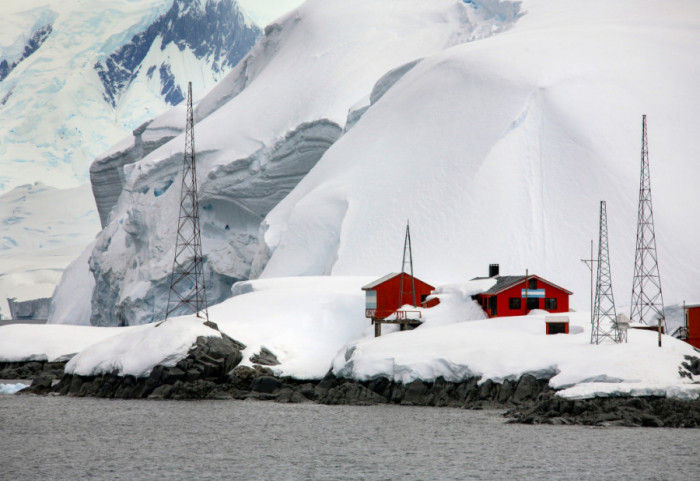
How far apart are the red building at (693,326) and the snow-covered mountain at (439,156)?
11011 millimetres

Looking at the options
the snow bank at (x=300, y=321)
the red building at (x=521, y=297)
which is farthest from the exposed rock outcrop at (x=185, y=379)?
the red building at (x=521, y=297)

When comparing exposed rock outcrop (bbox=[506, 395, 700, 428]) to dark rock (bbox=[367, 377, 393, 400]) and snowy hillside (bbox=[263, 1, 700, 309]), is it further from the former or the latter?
snowy hillside (bbox=[263, 1, 700, 309])

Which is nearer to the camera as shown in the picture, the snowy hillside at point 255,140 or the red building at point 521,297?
the red building at point 521,297

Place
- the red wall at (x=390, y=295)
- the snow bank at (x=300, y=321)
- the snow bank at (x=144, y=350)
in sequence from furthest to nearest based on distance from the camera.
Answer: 1. the red wall at (x=390, y=295)
2. the snow bank at (x=300, y=321)
3. the snow bank at (x=144, y=350)

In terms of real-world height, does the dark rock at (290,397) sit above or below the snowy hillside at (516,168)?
below

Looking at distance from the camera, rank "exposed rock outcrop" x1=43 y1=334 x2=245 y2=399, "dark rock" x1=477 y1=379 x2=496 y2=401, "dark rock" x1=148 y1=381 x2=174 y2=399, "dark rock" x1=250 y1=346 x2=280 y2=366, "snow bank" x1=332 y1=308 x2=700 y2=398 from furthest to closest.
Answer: "dark rock" x1=250 y1=346 x2=280 y2=366, "exposed rock outcrop" x1=43 y1=334 x2=245 y2=399, "dark rock" x1=148 y1=381 x2=174 y2=399, "dark rock" x1=477 y1=379 x2=496 y2=401, "snow bank" x1=332 y1=308 x2=700 y2=398

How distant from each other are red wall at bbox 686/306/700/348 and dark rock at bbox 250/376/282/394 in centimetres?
2243

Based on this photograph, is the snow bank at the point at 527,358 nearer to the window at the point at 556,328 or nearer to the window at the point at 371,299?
the window at the point at 556,328

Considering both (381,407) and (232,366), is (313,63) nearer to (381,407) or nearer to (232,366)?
(232,366)

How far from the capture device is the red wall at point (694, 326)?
52616mm

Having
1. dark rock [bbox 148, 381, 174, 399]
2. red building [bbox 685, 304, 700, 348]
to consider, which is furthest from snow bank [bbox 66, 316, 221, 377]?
red building [bbox 685, 304, 700, 348]

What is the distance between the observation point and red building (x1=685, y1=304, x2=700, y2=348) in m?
52.6

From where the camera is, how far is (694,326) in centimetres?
5300

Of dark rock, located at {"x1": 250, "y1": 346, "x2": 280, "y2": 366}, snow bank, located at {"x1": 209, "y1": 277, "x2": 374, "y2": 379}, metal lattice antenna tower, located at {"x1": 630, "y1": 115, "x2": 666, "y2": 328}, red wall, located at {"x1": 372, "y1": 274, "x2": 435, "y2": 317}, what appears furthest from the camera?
metal lattice antenna tower, located at {"x1": 630, "y1": 115, "x2": 666, "y2": 328}
